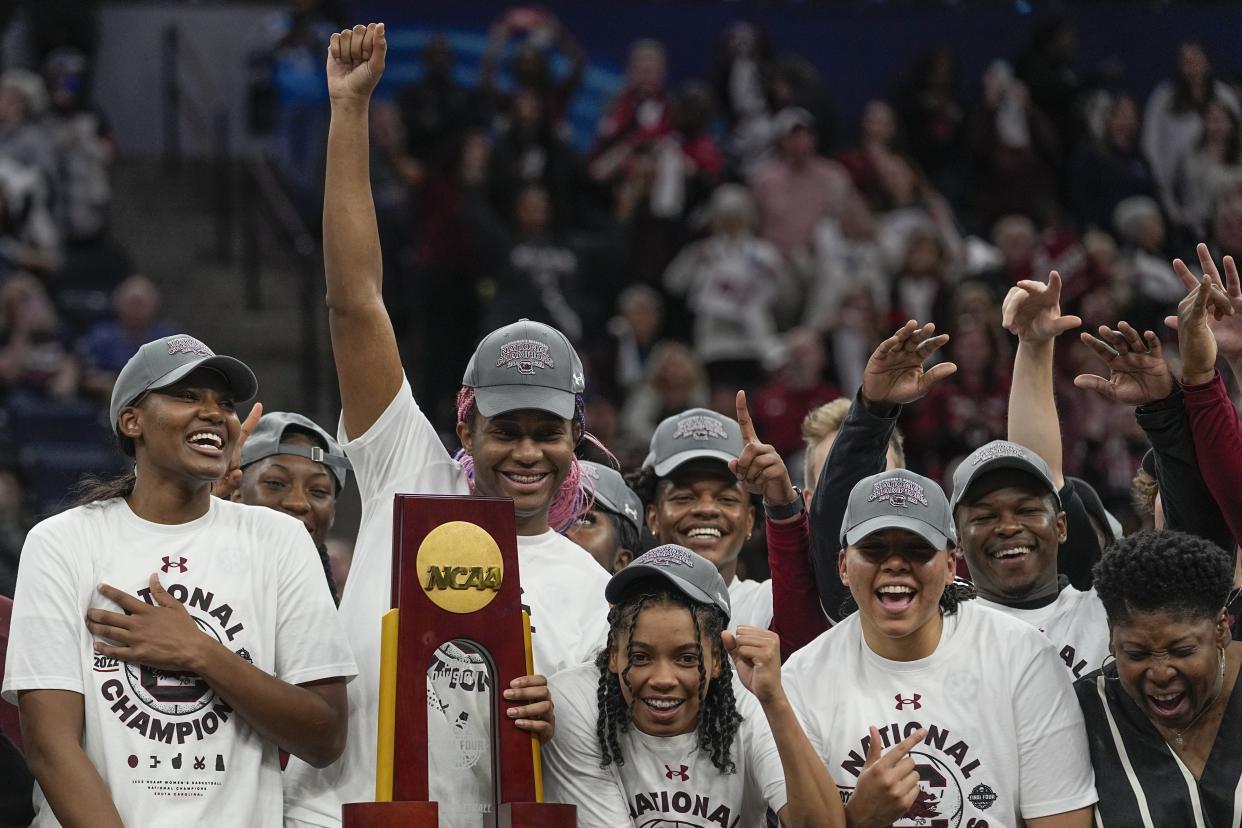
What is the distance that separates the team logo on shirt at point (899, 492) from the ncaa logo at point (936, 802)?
25.1 inches

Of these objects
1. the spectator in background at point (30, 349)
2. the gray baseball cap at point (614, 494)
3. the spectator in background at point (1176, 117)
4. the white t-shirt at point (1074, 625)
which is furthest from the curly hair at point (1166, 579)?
the spectator in background at point (30, 349)

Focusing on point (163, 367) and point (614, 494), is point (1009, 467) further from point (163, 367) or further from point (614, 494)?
point (163, 367)

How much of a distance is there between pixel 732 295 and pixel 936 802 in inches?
283

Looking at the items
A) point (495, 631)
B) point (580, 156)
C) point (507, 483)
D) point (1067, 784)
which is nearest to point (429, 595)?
point (495, 631)

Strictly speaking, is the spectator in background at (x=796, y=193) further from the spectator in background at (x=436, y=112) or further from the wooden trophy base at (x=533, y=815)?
the wooden trophy base at (x=533, y=815)

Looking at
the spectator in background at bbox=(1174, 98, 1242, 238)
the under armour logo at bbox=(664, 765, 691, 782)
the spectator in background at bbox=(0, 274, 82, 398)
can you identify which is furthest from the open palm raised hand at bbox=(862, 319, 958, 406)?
the spectator in background at bbox=(0, 274, 82, 398)

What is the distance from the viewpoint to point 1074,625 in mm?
5012

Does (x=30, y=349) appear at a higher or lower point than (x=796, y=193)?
lower

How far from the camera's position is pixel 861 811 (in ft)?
13.7

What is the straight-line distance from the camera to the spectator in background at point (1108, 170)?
39.7ft

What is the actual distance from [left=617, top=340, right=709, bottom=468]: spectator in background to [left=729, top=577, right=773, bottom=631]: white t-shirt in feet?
15.1

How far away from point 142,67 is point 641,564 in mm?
11293

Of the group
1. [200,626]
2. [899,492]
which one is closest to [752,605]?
[899,492]

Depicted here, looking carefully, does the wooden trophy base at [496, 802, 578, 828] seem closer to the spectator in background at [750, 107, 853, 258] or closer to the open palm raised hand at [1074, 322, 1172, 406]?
the open palm raised hand at [1074, 322, 1172, 406]
